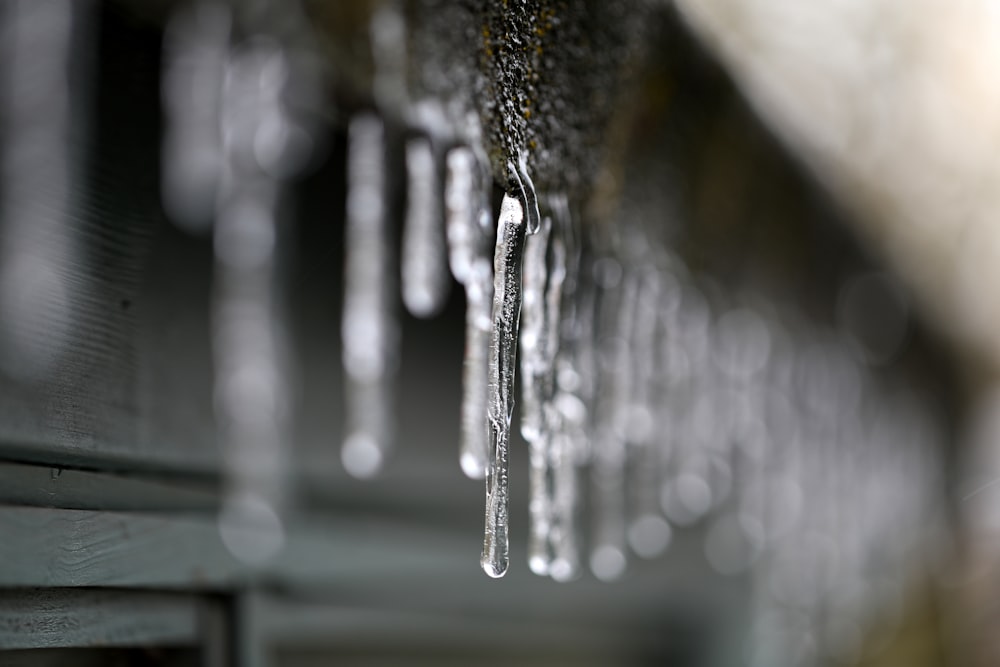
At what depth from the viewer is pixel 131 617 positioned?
2.53ft

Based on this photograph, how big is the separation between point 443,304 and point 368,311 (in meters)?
0.35

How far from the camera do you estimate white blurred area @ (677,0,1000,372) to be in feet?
5.20

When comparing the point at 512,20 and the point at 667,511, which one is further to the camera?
the point at 667,511

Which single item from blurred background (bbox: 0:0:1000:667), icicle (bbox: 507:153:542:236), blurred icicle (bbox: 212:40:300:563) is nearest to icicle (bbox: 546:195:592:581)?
blurred background (bbox: 0:0:1000:667)

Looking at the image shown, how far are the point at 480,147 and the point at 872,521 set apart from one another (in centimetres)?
257

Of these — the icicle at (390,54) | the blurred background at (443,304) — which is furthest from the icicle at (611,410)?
the icicle at (390,54)

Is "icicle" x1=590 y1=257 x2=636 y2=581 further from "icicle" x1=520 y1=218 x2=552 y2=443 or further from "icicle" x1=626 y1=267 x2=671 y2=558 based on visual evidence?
"icicle" x1=520 y1=218 x2=552 y2=443

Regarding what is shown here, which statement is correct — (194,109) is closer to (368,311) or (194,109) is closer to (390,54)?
(390,54)

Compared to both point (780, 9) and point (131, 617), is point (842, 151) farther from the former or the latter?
point (131, 617)

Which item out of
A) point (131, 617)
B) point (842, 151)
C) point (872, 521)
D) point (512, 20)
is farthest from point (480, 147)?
point (872, 521)

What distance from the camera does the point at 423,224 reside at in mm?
1049

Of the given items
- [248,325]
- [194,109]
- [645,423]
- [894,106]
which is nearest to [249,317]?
[248,325]

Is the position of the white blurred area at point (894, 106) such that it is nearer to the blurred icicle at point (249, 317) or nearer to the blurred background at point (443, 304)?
the blurred background at point (443, 304)

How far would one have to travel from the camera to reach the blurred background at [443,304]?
74 cm
